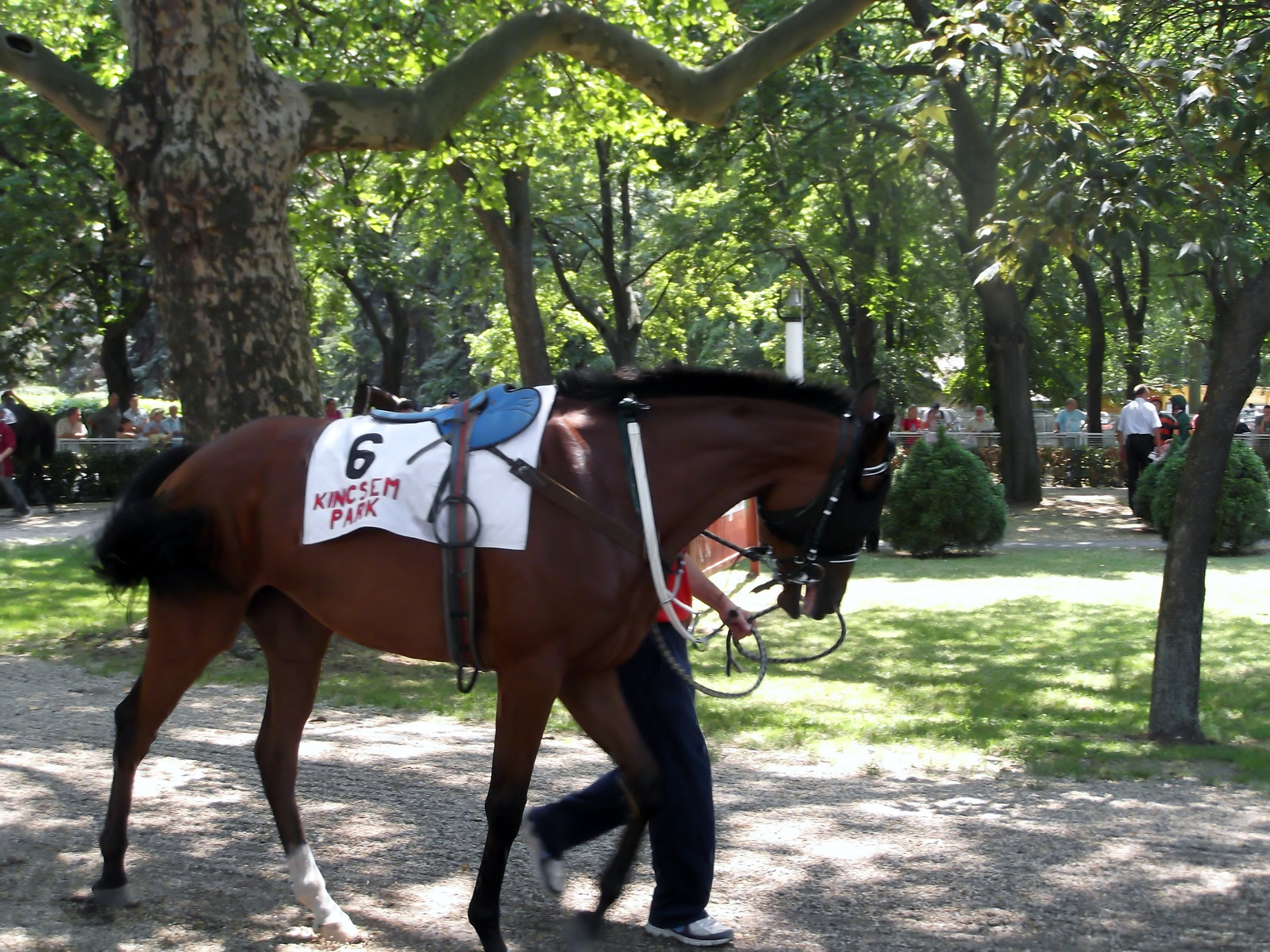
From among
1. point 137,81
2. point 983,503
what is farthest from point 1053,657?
point 137,81

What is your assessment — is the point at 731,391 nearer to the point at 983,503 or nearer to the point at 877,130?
the point at 983,503

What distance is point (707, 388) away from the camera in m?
4.33

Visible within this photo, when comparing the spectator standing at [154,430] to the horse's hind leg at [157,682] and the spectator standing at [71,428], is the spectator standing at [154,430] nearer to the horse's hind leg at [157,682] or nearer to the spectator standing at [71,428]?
the spectator standing at [71,428]

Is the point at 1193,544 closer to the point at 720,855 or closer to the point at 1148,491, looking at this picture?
the point at 720,855

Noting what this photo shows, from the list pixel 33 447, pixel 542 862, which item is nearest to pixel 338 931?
pixel 542 862

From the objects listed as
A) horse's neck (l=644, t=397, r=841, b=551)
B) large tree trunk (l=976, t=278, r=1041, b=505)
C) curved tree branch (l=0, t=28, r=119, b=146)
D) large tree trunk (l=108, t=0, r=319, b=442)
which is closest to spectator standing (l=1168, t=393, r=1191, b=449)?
large tree trunk (l=976, t=278, r=1041, b=505)

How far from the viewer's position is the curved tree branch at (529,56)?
30.6ft

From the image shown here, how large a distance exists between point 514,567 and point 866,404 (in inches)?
50.7

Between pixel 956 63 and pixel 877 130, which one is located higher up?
pixel 877 130

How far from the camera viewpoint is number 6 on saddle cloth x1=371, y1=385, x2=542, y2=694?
4.01 metres

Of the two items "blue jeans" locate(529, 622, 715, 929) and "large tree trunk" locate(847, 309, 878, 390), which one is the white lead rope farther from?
"large tree trunk" locate(847, 309, 878, 390)

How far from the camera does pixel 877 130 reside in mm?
20234

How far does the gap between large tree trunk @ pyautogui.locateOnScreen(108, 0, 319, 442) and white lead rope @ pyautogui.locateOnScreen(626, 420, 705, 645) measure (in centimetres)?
559

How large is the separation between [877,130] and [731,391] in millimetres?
17128
